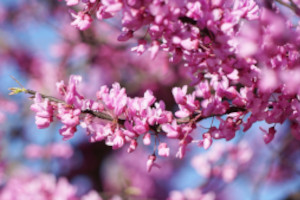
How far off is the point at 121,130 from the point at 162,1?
672 mm

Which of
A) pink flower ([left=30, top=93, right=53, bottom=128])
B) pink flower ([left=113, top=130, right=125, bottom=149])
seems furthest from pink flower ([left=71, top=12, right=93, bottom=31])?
pink flower ([left=113, top=130, right=125, bottom=149])

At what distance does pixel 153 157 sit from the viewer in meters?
1.86

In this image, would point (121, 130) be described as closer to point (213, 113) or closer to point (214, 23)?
point (213, 113)

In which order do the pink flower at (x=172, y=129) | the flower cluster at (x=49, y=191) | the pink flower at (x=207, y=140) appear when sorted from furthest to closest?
the flower cluster at (x=49, y=191) → the pink flower at (x=207, y=140) → the pink flower at (x=172, y=129)

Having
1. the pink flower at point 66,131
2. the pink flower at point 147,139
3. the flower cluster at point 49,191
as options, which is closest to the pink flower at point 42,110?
the pink flower at point 66,131

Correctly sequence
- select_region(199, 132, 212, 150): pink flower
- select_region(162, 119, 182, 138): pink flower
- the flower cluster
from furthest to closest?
1. the flower cluster
2. select_region(199, 132, 212, 150): pink flower
3. select_region(162, 119, 182, 138): pink flower

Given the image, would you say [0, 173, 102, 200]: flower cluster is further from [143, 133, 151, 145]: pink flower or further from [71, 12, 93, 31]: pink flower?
[71, 12, 93, 31]: pink flower

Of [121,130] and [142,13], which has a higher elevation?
[142,13]

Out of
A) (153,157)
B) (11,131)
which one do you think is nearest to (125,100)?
(153,157)

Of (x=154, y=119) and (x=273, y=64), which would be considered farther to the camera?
(x=154, y=119)

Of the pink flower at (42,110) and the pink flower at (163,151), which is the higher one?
the pink flower at (42,110)

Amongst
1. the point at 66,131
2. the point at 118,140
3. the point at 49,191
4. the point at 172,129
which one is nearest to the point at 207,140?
the point at 172,129

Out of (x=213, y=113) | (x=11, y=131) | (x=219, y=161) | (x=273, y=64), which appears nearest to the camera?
(x=273, y=64)

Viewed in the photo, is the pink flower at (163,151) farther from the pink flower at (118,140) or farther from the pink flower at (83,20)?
the pink flower at (83,20)
